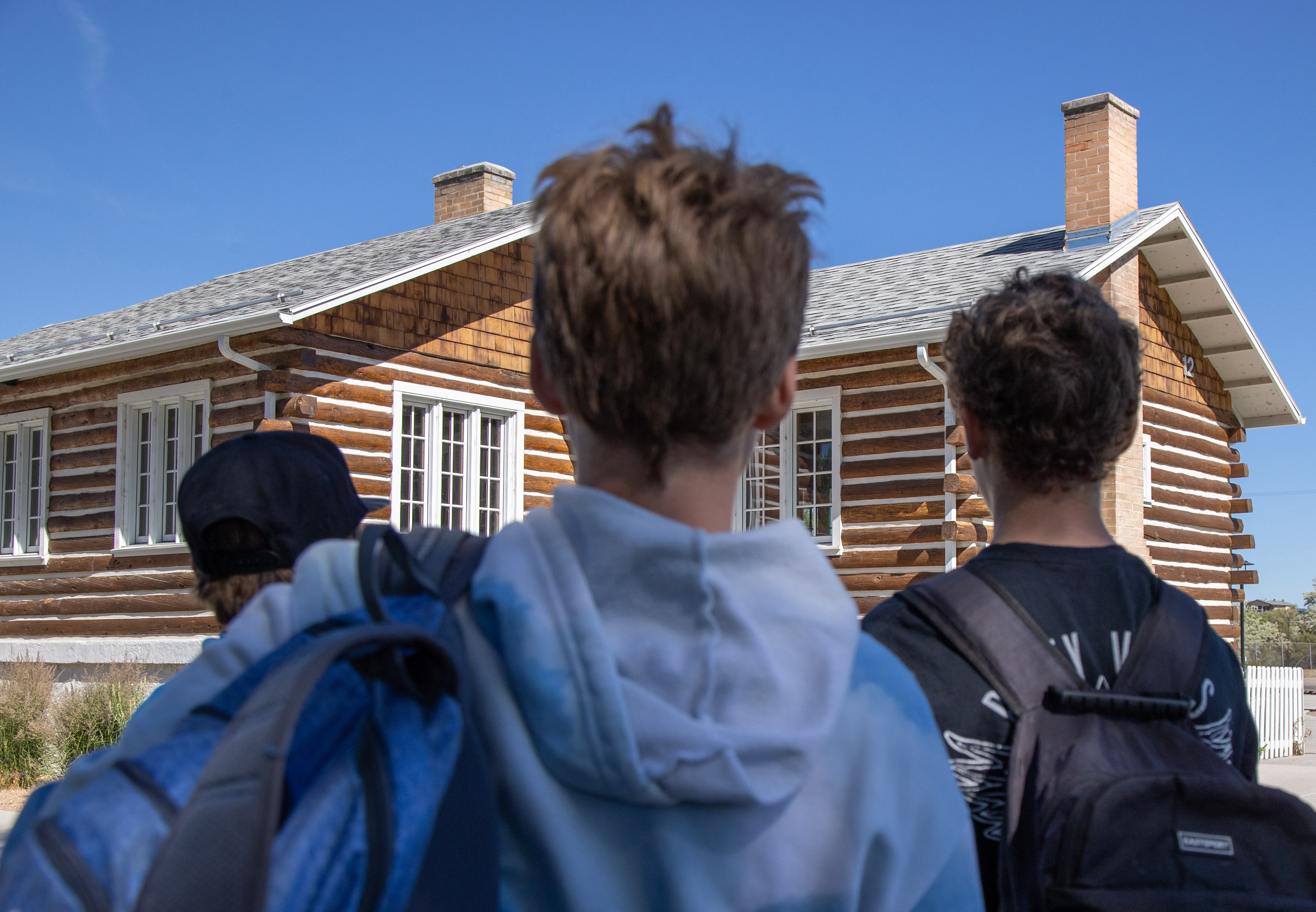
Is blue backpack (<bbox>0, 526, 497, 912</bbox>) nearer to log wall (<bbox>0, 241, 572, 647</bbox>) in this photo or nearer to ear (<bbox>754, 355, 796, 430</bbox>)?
ear (<bbox>754, 355, 796, 430</bbox>)

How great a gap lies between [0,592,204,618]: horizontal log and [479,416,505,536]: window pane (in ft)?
10.7

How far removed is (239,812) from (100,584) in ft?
46.8

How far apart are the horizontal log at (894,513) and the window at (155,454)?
7271 mm

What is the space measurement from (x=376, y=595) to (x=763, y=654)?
1.23 ft

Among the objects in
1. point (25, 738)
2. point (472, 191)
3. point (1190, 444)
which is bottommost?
point (25, 738)

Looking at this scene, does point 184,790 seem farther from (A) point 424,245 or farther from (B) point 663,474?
(A) point 424,245

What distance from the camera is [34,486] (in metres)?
15.0

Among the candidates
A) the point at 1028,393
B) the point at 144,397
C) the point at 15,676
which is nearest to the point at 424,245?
the point at 144,397

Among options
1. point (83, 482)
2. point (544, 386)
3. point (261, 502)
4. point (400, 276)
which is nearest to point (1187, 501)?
point (400, 276)

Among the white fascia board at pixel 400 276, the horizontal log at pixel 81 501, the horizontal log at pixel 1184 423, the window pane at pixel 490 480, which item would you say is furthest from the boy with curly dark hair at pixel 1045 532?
the horizontal log at pixel 1184 423

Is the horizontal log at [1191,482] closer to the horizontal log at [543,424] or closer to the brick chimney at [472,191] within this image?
the horizontal log at [543,424]

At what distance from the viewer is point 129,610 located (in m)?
13.3

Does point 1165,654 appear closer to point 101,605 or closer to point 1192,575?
point 101,605

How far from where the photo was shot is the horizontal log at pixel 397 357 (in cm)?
1197
